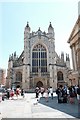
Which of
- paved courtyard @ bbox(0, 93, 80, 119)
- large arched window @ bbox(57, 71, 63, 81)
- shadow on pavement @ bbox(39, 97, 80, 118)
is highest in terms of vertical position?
large arched window @ bbox(57, 71, 63, 81)

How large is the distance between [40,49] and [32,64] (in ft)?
15.4

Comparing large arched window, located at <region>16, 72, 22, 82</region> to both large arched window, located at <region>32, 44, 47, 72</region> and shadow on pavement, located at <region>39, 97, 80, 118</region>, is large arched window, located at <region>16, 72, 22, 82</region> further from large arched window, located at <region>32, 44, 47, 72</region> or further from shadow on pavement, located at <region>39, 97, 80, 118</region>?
shadow on pavement, located at <region>39, 97, 80, 118</region>

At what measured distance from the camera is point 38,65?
55875 mm

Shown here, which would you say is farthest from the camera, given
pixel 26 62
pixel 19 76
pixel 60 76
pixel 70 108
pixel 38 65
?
pixel 60 76

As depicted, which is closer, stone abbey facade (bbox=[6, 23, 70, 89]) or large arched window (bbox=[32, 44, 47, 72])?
stone abbey facade (bbox=[6, 23, 70, 89])

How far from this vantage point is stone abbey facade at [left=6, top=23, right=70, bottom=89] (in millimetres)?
55319

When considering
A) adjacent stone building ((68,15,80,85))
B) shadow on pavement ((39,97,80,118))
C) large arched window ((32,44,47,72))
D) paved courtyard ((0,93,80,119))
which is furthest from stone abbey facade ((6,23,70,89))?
paved courtyard ((0,93,80,119))

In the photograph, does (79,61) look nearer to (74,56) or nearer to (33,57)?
(74,56)

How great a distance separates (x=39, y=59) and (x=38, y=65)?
1.66 meters

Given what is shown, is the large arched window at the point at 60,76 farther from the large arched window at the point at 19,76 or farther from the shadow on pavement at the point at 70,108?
the shadow on pavement at the point at 70,108

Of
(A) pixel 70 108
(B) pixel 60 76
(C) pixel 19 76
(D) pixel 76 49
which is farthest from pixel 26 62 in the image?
(A) pixel 70 108

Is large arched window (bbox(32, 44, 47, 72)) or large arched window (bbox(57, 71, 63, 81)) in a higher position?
large arched window (bbox(32, 44, 47, 72))

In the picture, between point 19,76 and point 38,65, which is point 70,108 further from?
point 19,76

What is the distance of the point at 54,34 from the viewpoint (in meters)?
59.7
